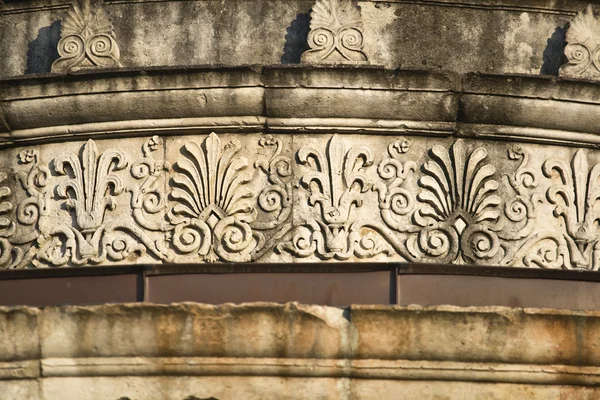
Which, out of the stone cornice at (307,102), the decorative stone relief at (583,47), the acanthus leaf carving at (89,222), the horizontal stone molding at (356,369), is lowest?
the horizontal stone molding at (356,369)

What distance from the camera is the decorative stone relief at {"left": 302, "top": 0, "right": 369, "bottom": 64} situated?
13.1 m

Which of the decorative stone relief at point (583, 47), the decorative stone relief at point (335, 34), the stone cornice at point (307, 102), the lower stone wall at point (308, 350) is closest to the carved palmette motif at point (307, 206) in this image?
the stone cornice at point (307, 102)

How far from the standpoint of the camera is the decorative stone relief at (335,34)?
13117 mm

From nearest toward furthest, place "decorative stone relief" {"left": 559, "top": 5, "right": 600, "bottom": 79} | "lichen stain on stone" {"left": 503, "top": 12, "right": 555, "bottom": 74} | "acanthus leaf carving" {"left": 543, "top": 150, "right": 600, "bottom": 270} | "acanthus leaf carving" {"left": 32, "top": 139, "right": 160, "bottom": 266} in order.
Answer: "acanthus leaf carving" {"left": 32, "top": 139, "right": 160, "bottom": 266}
"acanthus leaf carving" {"left": 543, "top": 150, "right": 600, "bottom": 270}
"decorative stone relief" {"left": 559, "top": 5, "right": 600, "bottom": 79}
"lichen stain on stone" {"left": 503, "top": 12, "right": 555, "bottom": 74}

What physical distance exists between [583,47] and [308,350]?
14.5 feet

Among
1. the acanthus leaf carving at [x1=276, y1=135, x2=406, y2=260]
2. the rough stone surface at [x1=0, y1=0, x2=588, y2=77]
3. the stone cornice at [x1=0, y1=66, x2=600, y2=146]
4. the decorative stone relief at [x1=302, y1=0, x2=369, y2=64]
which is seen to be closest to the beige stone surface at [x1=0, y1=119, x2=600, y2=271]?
the acanthus leaf carving at [x1=276, y1=135, x2=406, y2=260]

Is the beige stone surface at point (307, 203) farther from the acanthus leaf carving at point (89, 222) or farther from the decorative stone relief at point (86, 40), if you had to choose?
the decorative stone relief at point (86, 40)

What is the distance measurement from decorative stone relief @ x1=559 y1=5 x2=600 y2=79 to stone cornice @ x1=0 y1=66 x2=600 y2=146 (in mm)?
415

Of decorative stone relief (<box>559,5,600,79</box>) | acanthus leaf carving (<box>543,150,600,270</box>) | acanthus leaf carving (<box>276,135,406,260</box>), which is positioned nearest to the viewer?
acanthus leaf carving (<box>276,135,406,260</box>)

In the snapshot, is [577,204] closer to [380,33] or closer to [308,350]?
[380,33]

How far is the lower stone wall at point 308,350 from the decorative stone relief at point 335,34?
9.81 ft

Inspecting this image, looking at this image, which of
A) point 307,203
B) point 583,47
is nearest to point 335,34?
point 307,203

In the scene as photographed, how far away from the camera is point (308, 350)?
36.2 ft

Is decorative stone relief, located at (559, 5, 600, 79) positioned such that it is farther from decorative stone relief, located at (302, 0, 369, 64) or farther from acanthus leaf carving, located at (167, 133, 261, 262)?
acanthus leaf carving, located at (167, 133, 261, 262)
